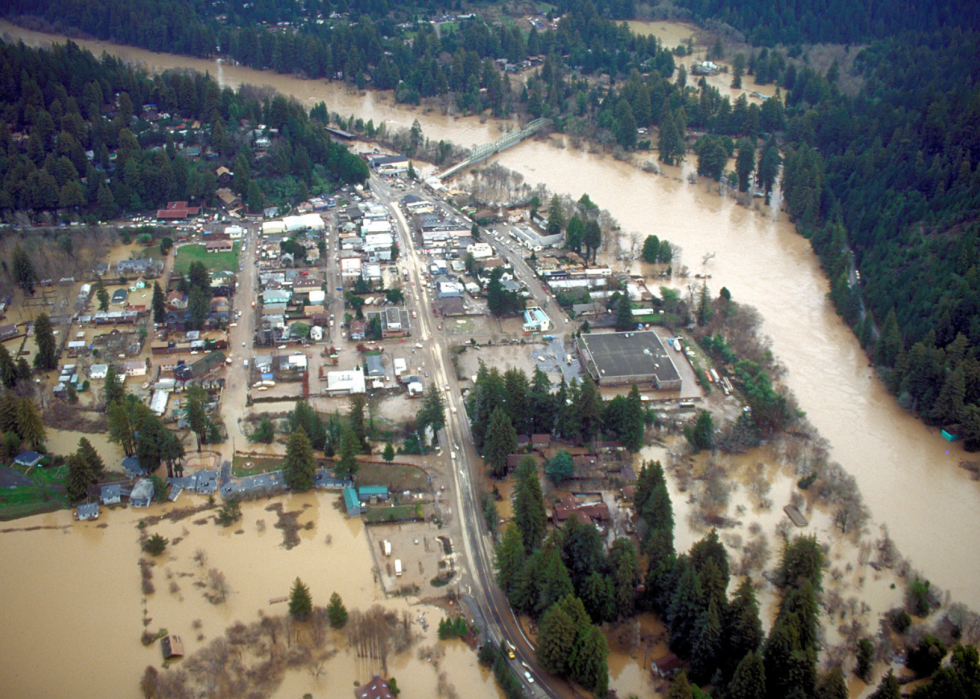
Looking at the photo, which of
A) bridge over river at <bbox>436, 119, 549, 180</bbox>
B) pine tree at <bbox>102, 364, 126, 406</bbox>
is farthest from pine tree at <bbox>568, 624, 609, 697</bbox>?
bridge over river at <bbox>436, 119, 549, 180</bbox>

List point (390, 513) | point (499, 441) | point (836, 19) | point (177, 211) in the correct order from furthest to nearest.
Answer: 1. point (836, 19)
2. point (177, 211)
3. point (499, 441)
4. point (390, 513)

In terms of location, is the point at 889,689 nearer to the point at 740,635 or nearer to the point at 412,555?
the point at 740,635

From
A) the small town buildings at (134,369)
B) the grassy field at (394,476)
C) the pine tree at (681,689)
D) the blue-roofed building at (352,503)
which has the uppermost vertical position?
the pine tree at (681,689)

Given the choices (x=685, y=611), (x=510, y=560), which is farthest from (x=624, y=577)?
(x=510, y=560)

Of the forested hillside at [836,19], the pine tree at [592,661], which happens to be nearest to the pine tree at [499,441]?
the pine tree at [592,661]

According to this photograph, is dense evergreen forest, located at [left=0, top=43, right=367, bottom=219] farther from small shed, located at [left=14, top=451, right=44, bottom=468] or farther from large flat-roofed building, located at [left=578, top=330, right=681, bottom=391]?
large flat-roofed building, located at [left=578, top=330, right=681, bottom=391]

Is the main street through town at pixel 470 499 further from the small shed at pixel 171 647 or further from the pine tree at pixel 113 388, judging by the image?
the pine tree at pixel 113 388
